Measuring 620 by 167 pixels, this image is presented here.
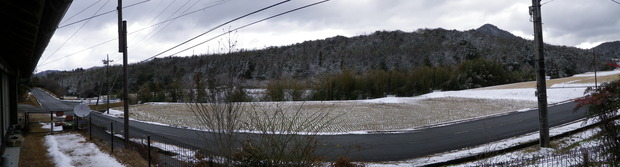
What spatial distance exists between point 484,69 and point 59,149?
5680 centimetres

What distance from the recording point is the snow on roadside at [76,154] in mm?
10618

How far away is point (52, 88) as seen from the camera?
331ft

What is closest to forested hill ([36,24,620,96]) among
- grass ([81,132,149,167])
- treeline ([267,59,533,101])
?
treeline ([267,59,533,101])

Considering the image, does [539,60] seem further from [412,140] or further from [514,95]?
[514,95]

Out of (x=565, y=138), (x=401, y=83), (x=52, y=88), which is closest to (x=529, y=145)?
(x=565, y=138)

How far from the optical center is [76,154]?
1216 cm

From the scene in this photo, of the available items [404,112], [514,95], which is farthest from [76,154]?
[514,95]

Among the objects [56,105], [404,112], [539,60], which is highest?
[539,60]

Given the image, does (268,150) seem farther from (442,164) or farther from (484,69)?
(484,69)

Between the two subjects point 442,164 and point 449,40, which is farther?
point 449,40

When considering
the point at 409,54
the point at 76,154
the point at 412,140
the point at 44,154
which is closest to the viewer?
the point at 44,154

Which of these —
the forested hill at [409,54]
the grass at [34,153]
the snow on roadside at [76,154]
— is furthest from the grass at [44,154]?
the forested hill at [409,54]

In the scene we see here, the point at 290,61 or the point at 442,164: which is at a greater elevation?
the point at 290,61

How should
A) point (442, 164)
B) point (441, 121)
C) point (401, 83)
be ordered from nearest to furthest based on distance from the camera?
point (442, 164)
point (441, 121)
point (401, 83)
